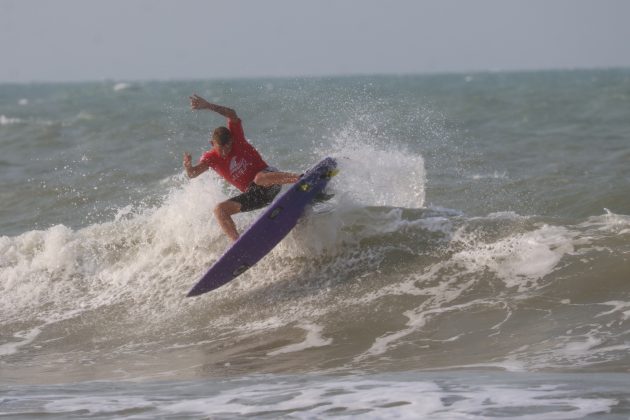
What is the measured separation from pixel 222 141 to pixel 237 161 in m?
0.26

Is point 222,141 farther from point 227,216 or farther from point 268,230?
point 268,230

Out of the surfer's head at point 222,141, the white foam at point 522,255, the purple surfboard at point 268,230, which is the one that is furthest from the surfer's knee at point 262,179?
the white foam at point 522,255

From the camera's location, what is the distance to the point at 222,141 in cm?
→ 905

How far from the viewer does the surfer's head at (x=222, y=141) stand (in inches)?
356

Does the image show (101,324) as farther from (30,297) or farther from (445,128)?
(445,128)

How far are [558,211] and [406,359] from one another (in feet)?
20.6

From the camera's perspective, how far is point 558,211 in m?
12.9

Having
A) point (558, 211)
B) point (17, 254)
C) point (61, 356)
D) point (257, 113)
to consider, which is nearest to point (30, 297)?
point (17, 254)

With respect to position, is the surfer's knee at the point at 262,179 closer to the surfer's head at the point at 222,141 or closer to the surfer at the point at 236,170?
the surfer at the point at 236,170

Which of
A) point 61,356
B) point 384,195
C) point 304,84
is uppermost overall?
point 304,84

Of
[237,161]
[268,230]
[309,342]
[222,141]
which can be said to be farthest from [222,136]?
[309,342]

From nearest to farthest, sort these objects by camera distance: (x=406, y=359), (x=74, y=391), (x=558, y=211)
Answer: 1. (x=74, y=391)
2. (x=406, y=359)
3. (x=558, y=211)

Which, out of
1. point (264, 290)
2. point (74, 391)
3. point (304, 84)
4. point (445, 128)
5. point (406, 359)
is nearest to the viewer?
point (74, 391)

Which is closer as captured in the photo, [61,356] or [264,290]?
[61,356]
